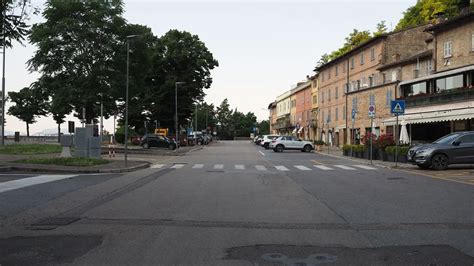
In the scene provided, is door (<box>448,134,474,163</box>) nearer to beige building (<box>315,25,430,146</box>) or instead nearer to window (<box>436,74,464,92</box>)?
window (<box>436,74,464,92</box>)

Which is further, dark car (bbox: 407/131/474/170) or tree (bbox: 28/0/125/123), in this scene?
tree (bbox: 28/0/125/123)

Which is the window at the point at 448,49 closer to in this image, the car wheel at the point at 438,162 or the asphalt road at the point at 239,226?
the car wheel at the point at 438,162

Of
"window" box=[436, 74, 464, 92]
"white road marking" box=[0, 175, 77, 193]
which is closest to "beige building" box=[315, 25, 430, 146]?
"window" box=[436, 74, 464, 92]

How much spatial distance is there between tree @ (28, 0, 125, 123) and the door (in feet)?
79.9

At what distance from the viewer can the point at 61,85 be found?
3662 cm

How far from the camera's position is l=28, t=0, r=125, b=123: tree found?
35.4 metres

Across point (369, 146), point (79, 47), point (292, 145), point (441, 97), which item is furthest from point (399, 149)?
point (79, 47)

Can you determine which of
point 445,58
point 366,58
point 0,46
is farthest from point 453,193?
point 366,58

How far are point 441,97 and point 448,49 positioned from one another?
455 centimetres

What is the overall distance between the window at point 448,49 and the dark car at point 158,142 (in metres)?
26.8

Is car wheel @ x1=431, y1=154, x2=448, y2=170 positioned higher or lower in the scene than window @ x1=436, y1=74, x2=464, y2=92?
lower

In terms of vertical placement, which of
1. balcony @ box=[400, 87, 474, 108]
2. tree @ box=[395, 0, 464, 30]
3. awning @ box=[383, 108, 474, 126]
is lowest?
awning @ box=[383, 108, 474, 126]

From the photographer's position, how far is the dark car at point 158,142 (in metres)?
50.0

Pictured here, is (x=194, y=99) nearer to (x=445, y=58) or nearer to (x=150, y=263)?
(x=445, y=58)
